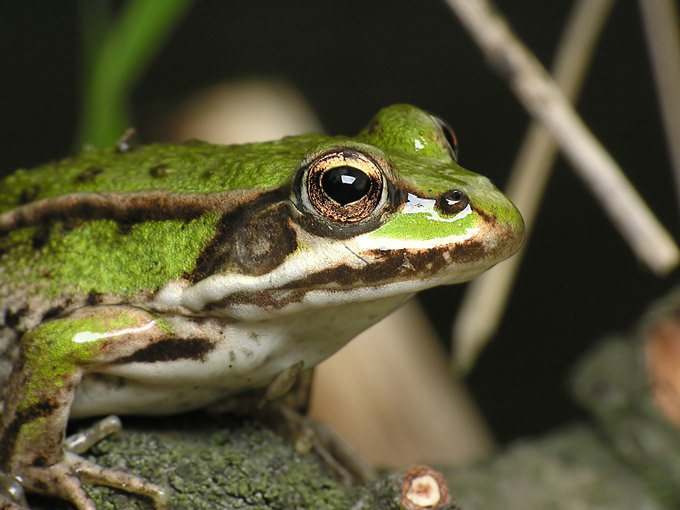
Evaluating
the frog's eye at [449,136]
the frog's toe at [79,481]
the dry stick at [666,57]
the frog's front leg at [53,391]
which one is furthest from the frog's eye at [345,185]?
the dry stick at [666,57]

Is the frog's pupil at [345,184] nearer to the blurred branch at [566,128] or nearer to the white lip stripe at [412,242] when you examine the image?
the white lip stripe at [412,242]

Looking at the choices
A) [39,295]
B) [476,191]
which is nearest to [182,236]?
[39,295]

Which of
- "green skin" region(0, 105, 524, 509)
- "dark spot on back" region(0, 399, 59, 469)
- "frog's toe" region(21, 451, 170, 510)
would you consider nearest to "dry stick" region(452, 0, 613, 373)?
"green skin" region(0, 105, 524, 509)

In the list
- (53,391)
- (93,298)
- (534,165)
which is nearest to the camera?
(53,391)

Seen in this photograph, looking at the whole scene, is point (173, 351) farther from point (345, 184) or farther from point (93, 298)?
point (345, 184)

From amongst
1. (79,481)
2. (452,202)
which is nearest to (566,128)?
(452,202)
